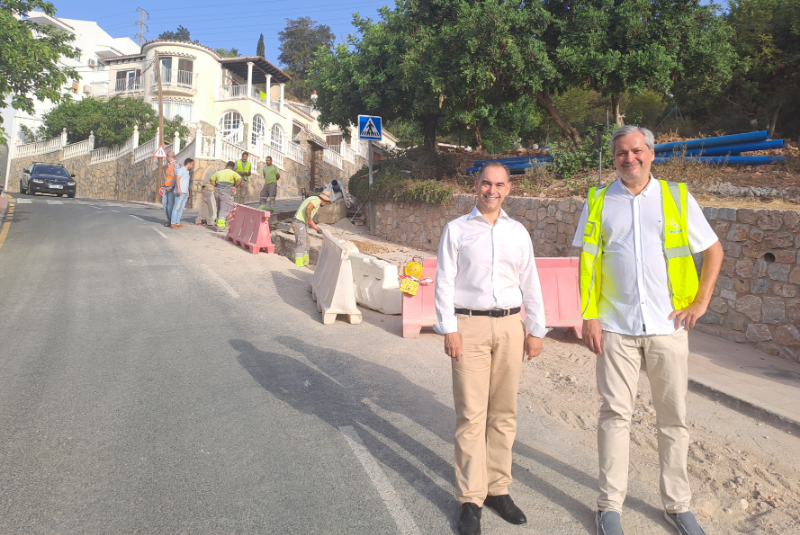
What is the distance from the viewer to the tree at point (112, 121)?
126ft

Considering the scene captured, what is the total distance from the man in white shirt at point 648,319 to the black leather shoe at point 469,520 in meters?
0.64

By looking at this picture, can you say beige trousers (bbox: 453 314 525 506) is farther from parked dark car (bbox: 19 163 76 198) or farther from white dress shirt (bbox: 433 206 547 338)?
parked dark car (bbox: 19 163 76 198)

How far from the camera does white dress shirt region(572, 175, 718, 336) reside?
3.09 meters

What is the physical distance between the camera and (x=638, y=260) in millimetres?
3137

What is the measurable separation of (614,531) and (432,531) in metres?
0.94

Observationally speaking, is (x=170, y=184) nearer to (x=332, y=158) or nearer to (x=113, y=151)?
(x=332, y=158)

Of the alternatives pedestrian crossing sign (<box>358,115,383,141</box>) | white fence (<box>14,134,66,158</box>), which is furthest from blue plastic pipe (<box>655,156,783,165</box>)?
white fence (<box>14,134,66,158</box>)

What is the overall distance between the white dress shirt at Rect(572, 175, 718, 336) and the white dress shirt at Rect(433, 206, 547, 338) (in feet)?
1.36

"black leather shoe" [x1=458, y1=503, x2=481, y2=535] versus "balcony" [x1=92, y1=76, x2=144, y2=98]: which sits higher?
"balcony" [x1=92, y1=76, x2=144, y2=98]

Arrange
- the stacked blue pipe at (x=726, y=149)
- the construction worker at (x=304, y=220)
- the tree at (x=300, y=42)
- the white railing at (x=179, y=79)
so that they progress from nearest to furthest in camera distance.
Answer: the stacked blue pipe at (x=726, y=149) < the construction worker at (x=304, y=220) < the white railing at (x=179, y=79) < the tree at (x=300, y=42)

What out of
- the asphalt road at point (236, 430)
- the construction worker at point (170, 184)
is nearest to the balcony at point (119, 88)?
the construction worker at point (170, 184)

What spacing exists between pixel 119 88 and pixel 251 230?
135 feet

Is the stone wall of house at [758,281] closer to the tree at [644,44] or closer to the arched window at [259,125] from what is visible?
the tree at [644,44]

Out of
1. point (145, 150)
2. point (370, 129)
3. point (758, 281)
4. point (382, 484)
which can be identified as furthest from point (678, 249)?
point (145, 150)
